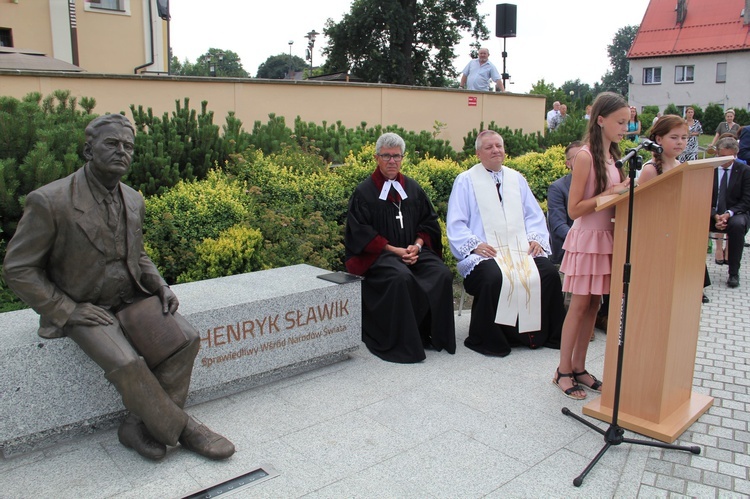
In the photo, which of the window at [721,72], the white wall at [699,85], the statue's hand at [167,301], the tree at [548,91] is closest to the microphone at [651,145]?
the statue's hand at [167,301]

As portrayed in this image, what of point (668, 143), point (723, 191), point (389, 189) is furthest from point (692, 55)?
point (668, 143)

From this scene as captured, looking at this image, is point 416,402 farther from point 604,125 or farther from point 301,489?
point 604,125

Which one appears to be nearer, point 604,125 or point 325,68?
point 604,125

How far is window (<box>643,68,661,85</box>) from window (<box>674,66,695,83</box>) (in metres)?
1.45

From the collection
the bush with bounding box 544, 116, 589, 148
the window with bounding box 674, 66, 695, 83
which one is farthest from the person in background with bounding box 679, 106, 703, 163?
the window with bounding box 674, 66, 695, 83

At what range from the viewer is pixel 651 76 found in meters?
52.8

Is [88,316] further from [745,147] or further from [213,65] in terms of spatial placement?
[213,65]

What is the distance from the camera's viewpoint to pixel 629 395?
387 centimetres

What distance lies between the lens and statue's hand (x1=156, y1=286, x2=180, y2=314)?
140 inches

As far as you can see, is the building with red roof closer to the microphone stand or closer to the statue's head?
the microphone stand

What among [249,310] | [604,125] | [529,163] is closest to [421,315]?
[249,310]

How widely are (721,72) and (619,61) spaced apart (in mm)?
59563

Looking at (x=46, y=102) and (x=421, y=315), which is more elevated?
(x=46, y=102)

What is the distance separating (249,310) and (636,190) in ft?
8.30
